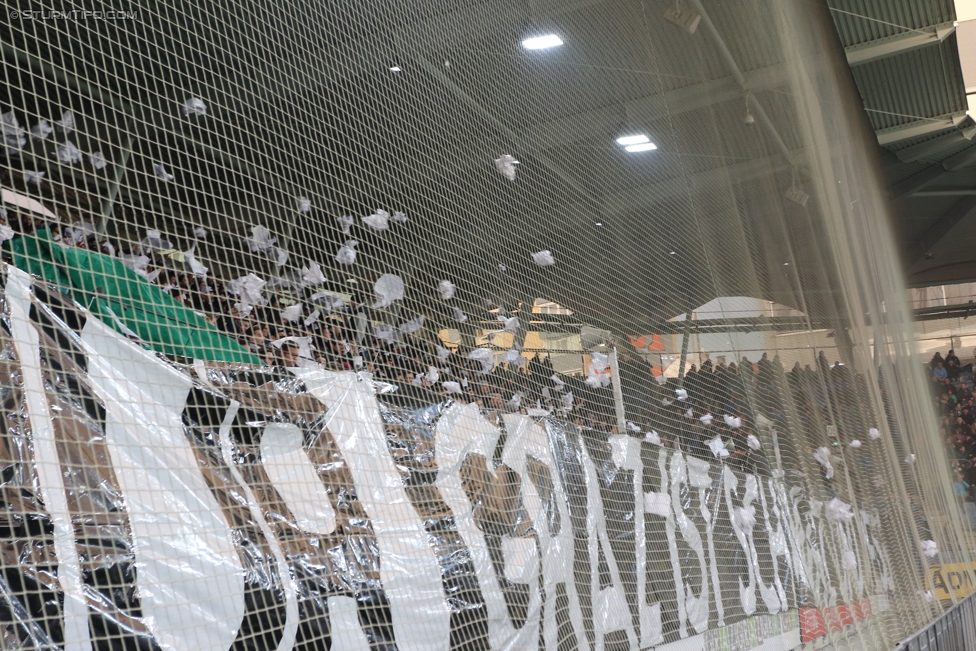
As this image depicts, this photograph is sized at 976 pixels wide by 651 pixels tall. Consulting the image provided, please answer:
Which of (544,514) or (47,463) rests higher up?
(47,463)

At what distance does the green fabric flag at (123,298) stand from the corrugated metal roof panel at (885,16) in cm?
483

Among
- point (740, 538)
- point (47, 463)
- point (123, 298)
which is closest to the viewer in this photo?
point (47, 463)

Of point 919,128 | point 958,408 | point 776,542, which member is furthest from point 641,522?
point 958,408

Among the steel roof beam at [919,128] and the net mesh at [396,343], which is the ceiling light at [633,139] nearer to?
the net mesh at [396,343]

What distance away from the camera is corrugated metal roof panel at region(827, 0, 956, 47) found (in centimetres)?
507

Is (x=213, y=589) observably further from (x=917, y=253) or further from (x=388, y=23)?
(x=917, y=253)

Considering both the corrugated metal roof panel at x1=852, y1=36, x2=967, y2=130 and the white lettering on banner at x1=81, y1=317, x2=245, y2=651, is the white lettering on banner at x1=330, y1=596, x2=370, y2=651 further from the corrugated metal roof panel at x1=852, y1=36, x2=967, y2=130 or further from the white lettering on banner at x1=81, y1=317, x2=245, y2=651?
the corrugated metal roof panel at x1=852, y1=36, x2=967, y2=130

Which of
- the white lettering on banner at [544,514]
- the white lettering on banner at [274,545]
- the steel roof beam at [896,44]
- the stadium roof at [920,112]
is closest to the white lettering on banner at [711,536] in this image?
the white lettering on banner at [544,514]

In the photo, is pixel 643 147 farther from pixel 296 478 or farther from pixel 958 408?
pixel 958 408

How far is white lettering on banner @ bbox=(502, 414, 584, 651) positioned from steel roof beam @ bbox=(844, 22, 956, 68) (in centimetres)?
476

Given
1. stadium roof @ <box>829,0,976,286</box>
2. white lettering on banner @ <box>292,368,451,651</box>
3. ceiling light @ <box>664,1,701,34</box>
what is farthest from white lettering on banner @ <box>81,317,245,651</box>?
stadium roof @ <box>829,0,976,286</box>

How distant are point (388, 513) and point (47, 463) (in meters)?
0.52

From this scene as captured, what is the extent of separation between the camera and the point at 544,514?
163cm

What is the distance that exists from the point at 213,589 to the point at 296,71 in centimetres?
78
